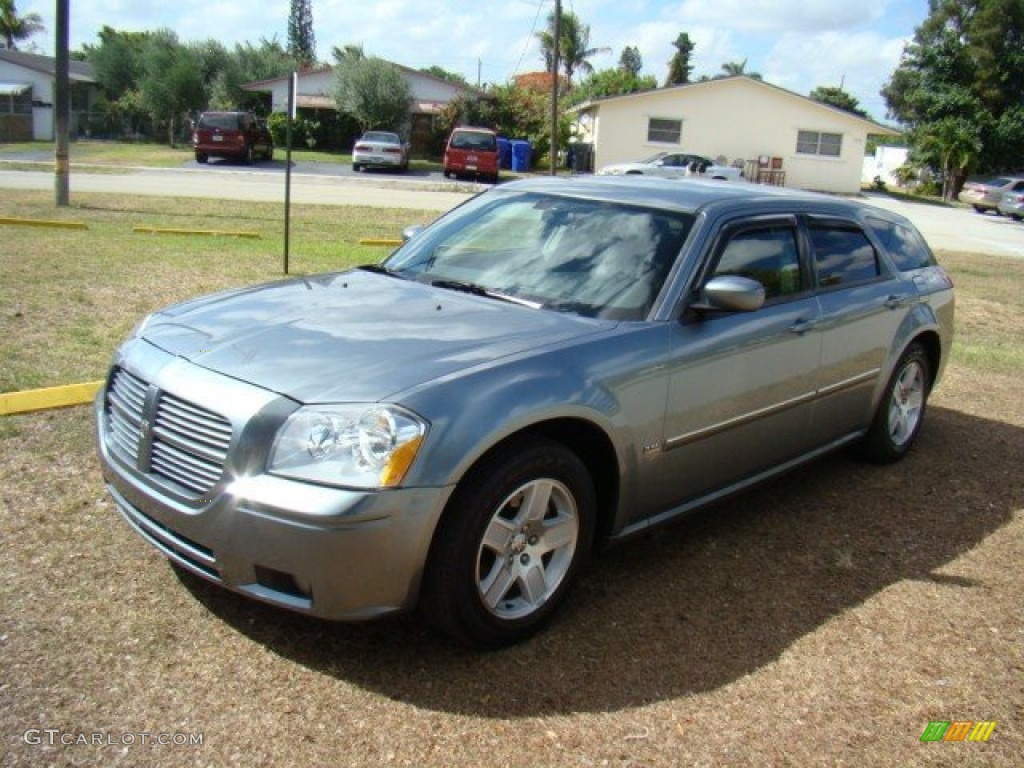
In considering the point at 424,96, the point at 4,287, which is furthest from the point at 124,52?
the point at 4,287

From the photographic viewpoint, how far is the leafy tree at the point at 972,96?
44969mm

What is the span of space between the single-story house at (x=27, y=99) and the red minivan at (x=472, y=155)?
25.5 meters

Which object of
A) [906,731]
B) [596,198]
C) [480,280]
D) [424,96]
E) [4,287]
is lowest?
[906,731]

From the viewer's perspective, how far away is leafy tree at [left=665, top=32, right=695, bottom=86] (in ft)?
227

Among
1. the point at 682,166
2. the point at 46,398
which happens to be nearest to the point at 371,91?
the point at 682,166

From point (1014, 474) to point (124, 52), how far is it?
194 ft

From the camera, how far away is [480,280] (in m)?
4.21

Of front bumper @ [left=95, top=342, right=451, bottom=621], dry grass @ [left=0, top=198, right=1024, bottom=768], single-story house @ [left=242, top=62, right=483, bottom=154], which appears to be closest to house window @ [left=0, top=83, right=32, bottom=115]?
single-story house @ [left=242, top=62, right=483, bottom=154]

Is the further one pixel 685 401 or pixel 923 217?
pixel 923 217

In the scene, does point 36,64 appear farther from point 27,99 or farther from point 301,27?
point 301,27

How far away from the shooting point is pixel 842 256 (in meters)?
5.05

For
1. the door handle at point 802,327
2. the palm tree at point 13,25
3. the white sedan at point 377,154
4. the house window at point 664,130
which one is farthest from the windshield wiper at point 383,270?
the palm tree at point 13,25

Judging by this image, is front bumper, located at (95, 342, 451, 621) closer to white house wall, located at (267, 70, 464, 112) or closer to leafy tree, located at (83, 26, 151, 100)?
white house wall, located at (267, 70, 464, 112)

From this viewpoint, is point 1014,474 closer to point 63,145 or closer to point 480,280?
point 480,280
